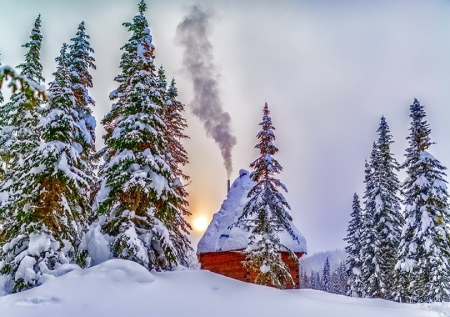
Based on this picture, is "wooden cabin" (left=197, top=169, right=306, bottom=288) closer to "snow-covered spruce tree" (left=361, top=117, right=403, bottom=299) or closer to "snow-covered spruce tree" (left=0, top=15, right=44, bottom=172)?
"snow-covered spruce tree" (left=361, top=117, right=403, bottom=299)

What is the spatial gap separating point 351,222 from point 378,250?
8.14 metres

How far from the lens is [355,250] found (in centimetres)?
3531

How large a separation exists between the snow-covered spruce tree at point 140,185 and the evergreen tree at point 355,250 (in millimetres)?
26175

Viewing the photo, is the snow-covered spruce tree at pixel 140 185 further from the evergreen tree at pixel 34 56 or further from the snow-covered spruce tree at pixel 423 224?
the snow-covered spruce tree at pixel 423 224

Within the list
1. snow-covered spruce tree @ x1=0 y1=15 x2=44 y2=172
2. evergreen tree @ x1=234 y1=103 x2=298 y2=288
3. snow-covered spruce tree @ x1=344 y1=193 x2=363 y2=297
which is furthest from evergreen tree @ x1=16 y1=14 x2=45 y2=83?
snow-covered spruce tree @ x1=344 y1=193 x2=363 y2=297

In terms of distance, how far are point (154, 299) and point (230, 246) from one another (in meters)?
13.8

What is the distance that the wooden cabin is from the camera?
21.0 m

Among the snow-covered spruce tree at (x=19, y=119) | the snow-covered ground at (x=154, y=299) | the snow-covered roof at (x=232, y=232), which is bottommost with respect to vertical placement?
the snow-covered ground at (x=154, y=299)

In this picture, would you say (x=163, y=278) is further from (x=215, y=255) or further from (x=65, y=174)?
(x=215, y=255)

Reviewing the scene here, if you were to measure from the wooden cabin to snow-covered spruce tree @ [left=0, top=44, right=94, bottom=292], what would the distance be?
10.6 meters

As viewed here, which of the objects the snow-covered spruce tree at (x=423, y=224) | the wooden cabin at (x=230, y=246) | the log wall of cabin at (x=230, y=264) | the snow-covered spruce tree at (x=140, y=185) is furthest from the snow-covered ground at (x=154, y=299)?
the snow-covered spruce tree at (x=423, y=224)

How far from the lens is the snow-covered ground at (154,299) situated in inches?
270

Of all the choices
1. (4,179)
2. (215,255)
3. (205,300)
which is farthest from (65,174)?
(215,255)

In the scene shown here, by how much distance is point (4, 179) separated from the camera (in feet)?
60.0
